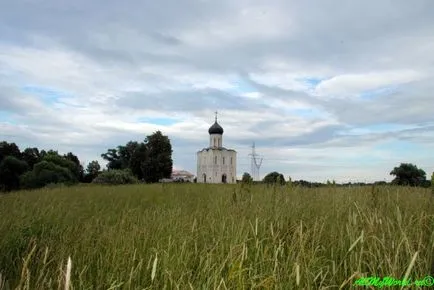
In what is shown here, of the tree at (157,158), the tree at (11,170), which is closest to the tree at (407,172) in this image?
the tree at (11,170)

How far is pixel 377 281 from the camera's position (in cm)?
262

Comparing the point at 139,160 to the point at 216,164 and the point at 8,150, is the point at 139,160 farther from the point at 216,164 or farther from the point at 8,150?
the point at 216,164

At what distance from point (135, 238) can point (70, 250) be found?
64 cm

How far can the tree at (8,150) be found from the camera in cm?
7100

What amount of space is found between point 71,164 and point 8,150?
10.5 metres

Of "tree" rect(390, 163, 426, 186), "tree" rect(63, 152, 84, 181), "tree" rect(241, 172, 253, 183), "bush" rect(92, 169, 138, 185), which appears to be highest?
"tree" rect(63, 152, 84, 181)

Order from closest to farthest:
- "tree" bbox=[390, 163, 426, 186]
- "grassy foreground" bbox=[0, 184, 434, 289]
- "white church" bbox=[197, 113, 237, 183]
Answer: "grassy foreground" bbox=[0, 184, 434, 289] < "tree" bbox=[390, 163, 426, 186] < "white church" bbox=[197, 113, 237, 183]

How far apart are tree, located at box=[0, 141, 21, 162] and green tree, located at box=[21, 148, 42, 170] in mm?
1527

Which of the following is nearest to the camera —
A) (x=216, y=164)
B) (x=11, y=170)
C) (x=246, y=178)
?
(x=246, y=178)

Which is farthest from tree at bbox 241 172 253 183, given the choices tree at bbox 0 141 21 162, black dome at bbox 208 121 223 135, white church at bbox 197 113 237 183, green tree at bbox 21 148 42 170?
black dome at bbox 208 121 223 135

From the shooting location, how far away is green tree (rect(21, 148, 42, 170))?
248 feet

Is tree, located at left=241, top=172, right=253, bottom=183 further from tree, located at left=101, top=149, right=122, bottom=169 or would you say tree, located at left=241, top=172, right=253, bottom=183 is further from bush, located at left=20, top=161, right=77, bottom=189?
tree, located at left=101, top=149, right=122, bottom=169

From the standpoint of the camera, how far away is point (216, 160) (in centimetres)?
10075

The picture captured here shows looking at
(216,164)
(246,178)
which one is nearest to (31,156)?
(216,164)
